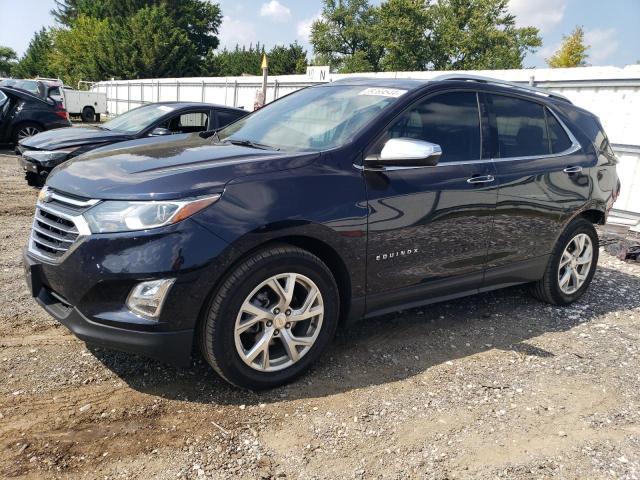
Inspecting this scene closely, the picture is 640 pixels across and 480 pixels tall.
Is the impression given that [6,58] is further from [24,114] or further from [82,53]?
[24,114]

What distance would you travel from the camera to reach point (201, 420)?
9.04 feet

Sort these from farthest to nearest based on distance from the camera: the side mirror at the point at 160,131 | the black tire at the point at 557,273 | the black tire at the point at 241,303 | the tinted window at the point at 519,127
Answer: the side mirror at the point at 160,131 → the black tire at the point at 557,273 → the tinted window at the point at 519,127 → the black tire at the point at 241,303

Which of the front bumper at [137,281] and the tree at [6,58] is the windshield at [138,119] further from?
the tree at [6,58]

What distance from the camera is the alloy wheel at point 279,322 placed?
113 inches

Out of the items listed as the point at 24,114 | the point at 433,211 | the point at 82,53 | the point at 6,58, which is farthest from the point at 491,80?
the point at 6,58

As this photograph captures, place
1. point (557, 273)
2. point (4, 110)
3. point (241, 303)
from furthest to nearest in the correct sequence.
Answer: point (4, 110)
point (557, 273)
point (241, 303)

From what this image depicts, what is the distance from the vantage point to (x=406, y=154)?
10.2ft

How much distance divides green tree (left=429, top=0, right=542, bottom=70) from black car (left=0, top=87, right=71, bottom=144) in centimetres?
3815

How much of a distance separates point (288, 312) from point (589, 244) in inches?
129

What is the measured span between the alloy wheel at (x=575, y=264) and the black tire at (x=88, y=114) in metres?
28.1

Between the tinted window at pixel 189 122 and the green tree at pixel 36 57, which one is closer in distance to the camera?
the tinted window at pixel 189 122

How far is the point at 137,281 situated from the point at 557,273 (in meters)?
3.60

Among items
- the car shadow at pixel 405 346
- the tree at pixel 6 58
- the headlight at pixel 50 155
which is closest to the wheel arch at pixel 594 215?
the car shadow at pixel 405 346

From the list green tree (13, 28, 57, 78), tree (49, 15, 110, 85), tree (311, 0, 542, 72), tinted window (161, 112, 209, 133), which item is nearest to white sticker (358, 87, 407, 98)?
tinted window (161, 112, 209, 133)
